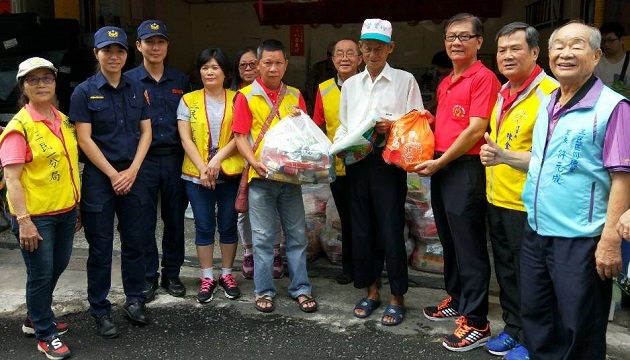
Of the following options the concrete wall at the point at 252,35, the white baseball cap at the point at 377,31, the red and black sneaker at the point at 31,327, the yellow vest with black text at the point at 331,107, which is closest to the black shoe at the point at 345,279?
the yellow vest with black text at the point at 331,107

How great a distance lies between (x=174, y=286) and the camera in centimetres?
419

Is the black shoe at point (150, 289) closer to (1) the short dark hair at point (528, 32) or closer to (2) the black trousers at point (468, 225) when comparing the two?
(2) the black trousers at point (468, 225)

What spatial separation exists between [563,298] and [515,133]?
2.94 feet

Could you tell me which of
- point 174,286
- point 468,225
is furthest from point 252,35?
point 468,225

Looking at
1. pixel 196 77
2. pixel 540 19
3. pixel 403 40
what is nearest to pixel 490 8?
pixel 540 19

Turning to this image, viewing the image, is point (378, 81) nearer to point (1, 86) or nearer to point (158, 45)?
point (158, 45)

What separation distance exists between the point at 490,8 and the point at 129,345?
7404mm

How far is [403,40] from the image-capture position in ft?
31.7

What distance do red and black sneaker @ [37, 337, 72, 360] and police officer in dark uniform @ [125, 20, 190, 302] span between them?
2.32ft

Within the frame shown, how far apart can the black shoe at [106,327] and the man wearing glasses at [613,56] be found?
4990mm

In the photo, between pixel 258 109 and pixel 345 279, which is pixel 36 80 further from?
pixel 345 279

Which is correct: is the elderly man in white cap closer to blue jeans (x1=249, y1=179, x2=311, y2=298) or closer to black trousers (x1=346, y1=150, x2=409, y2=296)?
black trousers (x1=346, y1=150, x2=409, y2=296)

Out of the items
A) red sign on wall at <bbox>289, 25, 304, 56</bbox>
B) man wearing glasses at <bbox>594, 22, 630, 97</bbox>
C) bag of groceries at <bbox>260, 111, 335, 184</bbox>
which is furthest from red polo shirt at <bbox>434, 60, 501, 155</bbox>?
red sign on wall at <bbox>289, 25, 304, 56</bbox>

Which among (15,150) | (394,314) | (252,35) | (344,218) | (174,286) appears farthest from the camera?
(252,35)
